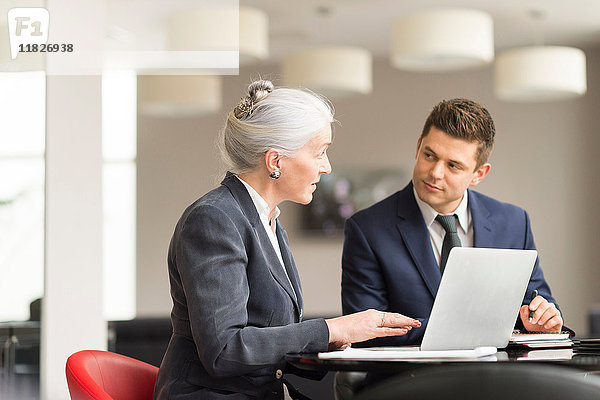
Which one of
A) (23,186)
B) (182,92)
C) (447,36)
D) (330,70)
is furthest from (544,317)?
(182,92)

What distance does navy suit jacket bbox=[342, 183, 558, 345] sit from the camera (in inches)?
95.7

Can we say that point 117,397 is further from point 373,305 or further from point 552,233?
point 552,233

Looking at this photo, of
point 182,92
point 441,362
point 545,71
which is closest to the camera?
point 441,362

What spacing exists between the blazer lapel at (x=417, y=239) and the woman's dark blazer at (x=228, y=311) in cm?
60

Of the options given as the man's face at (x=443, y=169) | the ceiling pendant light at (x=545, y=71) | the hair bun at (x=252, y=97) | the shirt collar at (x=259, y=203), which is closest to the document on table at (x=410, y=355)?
the shirt collar at (x=259, y=203)

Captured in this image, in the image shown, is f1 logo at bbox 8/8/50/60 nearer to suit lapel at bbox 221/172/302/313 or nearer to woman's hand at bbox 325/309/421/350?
suit lapel at bbox 221/172/302/313

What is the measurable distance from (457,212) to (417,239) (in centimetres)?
17

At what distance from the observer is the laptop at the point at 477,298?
1.79 m

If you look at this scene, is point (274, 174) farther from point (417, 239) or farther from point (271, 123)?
point (417, 239)

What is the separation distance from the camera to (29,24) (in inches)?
117

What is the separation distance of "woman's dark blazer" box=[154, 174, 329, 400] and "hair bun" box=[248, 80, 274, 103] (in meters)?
0.25

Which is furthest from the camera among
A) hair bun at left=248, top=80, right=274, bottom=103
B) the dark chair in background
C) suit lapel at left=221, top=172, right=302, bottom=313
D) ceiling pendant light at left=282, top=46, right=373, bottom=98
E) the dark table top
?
ceiling pendant light at left=282, top=46, right=373, bottom=98

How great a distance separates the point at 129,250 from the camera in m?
8.76

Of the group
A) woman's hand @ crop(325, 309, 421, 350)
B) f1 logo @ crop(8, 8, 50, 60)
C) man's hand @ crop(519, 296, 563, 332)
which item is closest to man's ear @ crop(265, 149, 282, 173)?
woman's hand @ crop(325, 309, 421, 350)
